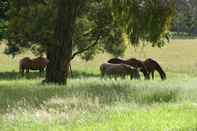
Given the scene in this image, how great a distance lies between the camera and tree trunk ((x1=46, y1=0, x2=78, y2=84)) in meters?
21.0

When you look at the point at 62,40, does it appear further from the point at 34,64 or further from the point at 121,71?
the point at 34,64

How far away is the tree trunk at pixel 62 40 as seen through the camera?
68.8 feet

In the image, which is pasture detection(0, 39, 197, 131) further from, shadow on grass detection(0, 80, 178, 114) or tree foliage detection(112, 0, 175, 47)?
tree foliage detection(112, 0, 175, 47)

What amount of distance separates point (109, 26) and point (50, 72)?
34.0 ft

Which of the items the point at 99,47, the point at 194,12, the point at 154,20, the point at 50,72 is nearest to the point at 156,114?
the point at 194,12

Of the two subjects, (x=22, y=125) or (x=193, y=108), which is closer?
(x=22, y=125)

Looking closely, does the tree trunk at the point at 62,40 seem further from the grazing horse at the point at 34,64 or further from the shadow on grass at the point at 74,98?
the grazing horse at the point at 34,64

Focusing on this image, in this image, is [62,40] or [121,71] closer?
[62,40]

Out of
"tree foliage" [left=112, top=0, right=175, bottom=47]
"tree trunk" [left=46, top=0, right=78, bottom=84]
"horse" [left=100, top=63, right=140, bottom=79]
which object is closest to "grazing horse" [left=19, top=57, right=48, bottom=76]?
"horse" [left=100, top=63, right=140, bottom=79]

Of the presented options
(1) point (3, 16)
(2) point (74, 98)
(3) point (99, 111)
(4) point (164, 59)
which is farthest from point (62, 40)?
(4) point (164, 59)

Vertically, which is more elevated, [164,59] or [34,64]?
[34,64]

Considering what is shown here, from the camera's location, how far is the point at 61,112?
1102cm

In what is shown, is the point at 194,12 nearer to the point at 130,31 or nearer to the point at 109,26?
the point at 130,31

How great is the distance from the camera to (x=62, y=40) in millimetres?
21328
